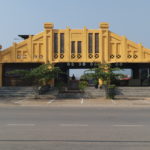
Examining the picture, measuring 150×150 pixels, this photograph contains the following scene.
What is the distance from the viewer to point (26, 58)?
30281mm

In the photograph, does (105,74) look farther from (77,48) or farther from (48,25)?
(48,25)

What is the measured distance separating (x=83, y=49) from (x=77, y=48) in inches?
25.0

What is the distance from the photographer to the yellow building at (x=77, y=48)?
97.2ft

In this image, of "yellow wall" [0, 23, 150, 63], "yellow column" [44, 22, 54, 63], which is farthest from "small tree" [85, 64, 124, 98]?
"yellow column" [44, 22, 54, 63]

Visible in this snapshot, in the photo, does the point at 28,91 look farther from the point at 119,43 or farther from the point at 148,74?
the point at 148,74

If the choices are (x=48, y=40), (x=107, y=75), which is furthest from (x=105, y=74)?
(x=48, y=40)

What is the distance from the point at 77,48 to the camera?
29891 mm
